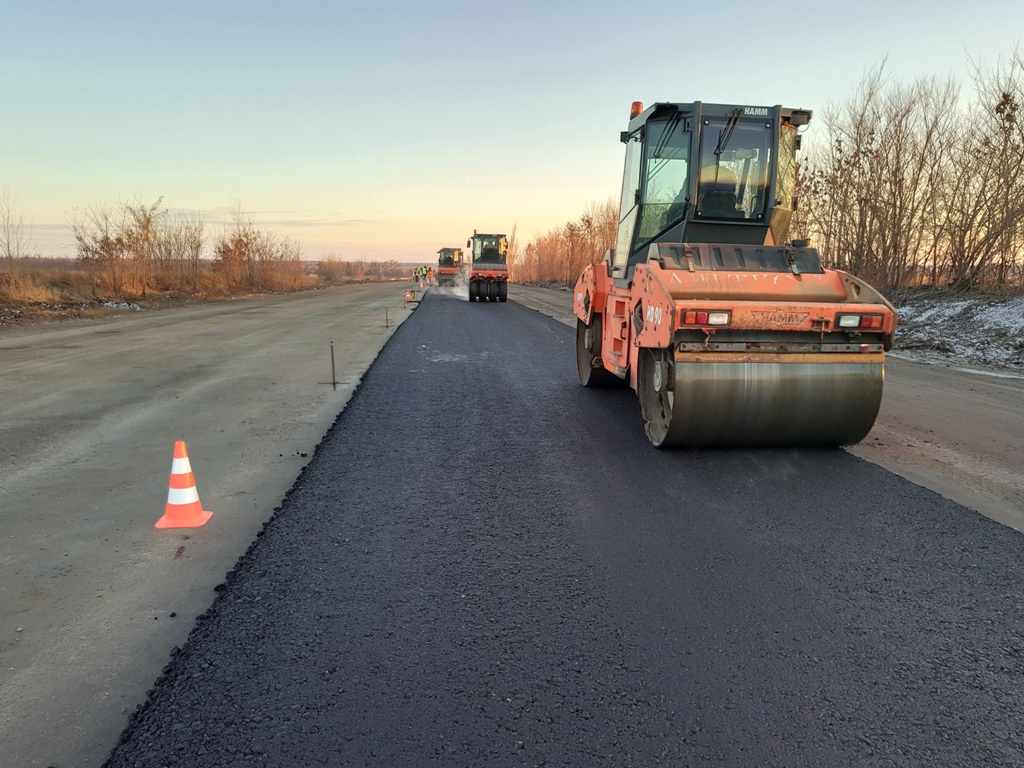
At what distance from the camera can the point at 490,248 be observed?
30281 millimetres

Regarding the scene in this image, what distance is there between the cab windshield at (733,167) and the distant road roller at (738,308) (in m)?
0.01

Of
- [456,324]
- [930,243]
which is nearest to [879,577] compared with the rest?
[456,324]

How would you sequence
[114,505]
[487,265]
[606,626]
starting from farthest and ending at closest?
[487,265], [114,505], [606,626]

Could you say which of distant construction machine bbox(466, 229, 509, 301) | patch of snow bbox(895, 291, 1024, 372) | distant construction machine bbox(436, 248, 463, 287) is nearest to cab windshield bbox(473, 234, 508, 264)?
distant construction machine bbox(466, 229, 509, 301)

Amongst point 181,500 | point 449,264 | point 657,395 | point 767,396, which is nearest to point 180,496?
point 181,500

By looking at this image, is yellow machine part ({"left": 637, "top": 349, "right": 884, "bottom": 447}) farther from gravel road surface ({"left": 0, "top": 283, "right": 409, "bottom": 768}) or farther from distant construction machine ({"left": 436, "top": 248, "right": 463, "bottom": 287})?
distant construction machine ({"left": 436, "top": 248, "right": 463, "bottom": 287})

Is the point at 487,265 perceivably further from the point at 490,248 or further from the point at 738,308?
the point at 738,308

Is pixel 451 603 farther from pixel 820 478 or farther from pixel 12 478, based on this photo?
pixel 12 478

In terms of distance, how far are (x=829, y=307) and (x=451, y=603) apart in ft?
12.8

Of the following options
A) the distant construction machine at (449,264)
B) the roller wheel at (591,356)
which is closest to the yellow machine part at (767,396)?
the roller wheel at (591,356)

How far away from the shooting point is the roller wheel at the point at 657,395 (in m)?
5.35

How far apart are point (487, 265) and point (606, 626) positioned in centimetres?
2772

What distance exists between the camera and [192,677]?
260 cm

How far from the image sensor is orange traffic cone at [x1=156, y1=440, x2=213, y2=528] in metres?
4.19
